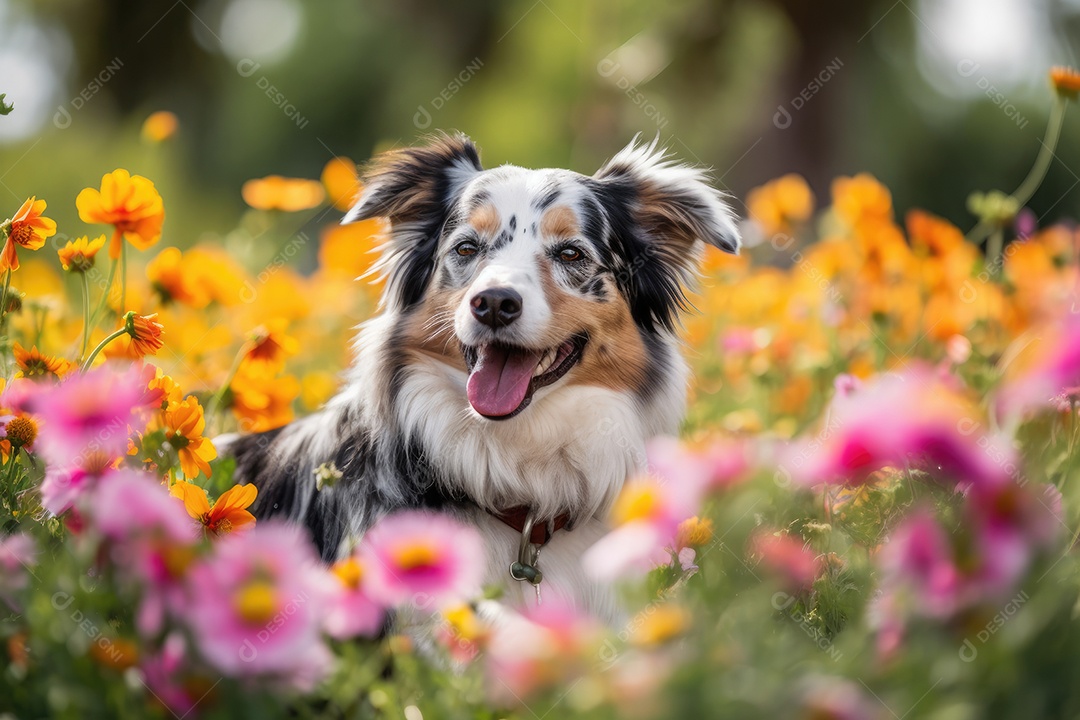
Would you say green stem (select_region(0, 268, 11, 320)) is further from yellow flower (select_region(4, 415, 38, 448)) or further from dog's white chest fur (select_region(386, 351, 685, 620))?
dog's white chest fur (select_region(386, 351, 685, 620))

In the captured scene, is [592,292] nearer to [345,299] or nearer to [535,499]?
[535,499]

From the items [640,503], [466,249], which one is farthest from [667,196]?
[640,503]

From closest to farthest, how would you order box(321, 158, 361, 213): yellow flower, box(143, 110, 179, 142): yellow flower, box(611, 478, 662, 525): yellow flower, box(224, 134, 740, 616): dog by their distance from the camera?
box(611, 478, 662, 525): yellow flower < box(224, 134, 740, 616): dog < box(143, 110, 179, 142): yellow flower < box(321, 158, 361, 213): yellow flower

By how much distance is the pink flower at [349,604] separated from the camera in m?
1.50

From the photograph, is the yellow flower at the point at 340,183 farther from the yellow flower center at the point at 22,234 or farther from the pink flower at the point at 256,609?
the pink flower at the point at 256,609

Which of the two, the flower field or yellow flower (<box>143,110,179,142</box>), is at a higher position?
yellow flower (<box>143,110,179,142</box>)

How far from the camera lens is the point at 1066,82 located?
10.7 feet

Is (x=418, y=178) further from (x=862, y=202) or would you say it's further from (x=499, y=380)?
(x=862, y=202)

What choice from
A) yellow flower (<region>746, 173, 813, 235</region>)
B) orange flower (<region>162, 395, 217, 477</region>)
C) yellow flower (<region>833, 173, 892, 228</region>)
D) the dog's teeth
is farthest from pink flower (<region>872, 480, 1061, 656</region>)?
yellow flower (<region>746, 173, 813, 235</region>)

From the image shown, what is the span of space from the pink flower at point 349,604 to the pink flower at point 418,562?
0.02 meters

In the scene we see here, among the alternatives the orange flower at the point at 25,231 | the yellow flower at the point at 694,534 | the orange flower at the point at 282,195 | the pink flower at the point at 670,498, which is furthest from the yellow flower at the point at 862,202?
the orange flower at the point at 25,231

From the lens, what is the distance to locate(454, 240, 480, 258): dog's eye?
3275 millimetres

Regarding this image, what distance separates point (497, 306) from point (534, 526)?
0.76 metres

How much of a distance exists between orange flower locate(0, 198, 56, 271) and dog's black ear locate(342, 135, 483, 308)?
121cm
